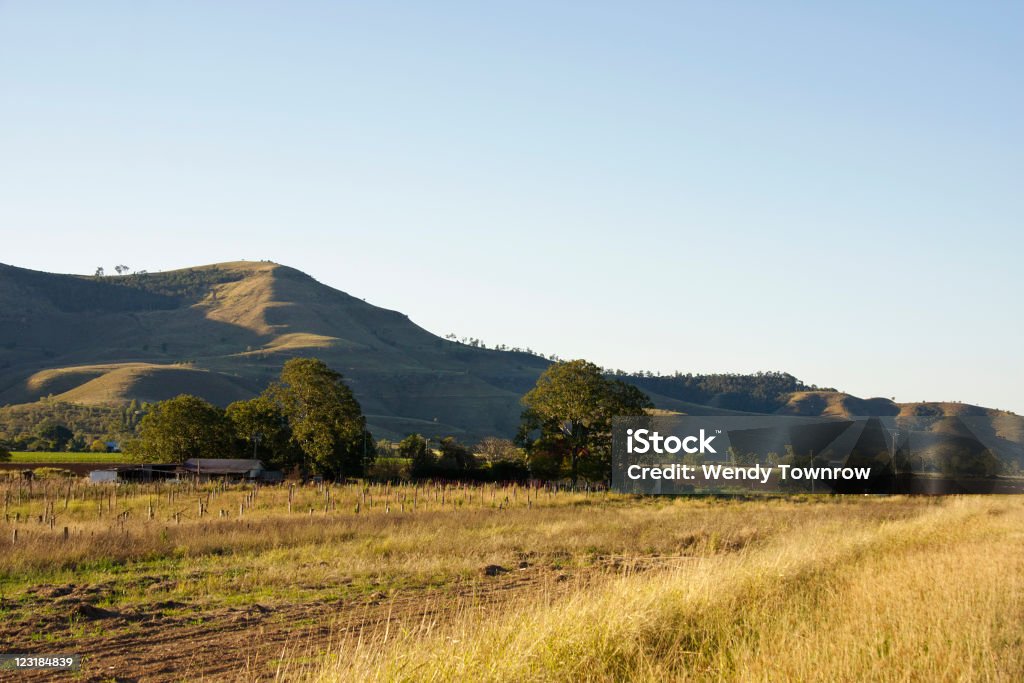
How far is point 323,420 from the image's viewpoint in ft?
201

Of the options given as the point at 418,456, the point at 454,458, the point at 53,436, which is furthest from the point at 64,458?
the point at 454,458

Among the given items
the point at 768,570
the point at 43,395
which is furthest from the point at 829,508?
the point at 43,395

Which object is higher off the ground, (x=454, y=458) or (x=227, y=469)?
(x=454, y=458)

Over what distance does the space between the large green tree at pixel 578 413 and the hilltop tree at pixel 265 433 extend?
18.3 metres

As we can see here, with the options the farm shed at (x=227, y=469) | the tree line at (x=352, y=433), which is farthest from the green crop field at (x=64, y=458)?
the farm shed at (x=227, y=469)

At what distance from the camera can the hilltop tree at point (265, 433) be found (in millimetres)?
64812

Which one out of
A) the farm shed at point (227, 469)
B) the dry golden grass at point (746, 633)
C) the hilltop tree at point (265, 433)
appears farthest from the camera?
the hilltop tree at point (265, 433)

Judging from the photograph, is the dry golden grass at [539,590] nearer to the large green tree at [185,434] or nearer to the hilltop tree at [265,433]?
the hilltop tree at [265,433]

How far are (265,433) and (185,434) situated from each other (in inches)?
249

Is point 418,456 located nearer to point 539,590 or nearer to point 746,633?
point 539,590

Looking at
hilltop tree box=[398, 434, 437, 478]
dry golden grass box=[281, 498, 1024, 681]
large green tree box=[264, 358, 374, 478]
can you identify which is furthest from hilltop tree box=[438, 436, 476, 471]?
dry golden grass box=[281, 498, 1024, 681]

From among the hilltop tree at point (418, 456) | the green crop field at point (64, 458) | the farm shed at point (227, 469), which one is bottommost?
the green crop field at point (64, 458)

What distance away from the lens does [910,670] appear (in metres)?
9.77
